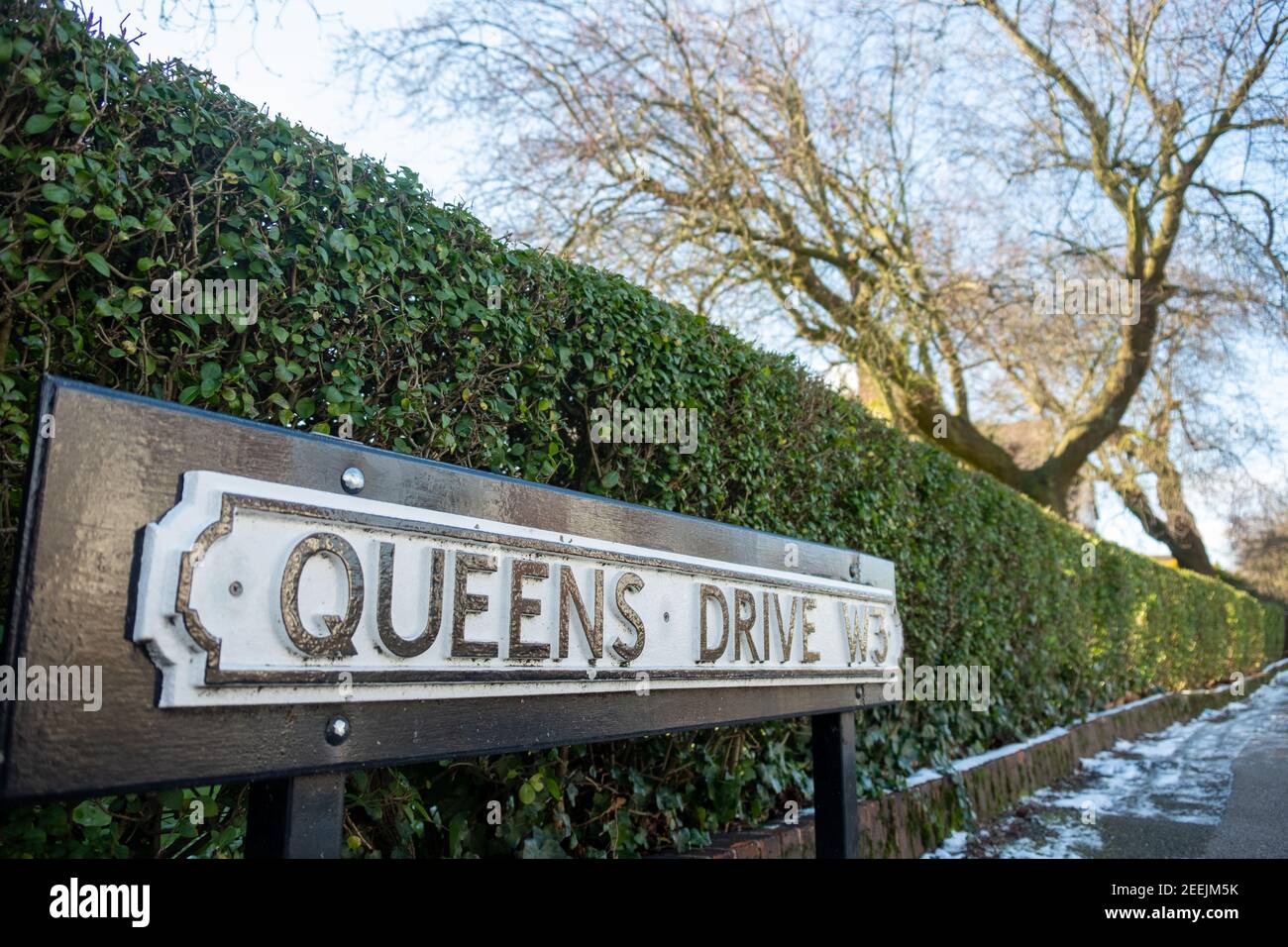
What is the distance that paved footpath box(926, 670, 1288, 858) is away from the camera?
4.61m

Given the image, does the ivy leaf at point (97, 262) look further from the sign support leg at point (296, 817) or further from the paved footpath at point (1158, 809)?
the paved footpath at point (1158, 809)

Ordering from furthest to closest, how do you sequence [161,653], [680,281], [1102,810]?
1. [680,281]
2. [1102,810]
3. [161,653]

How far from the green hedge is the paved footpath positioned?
4.00 feet

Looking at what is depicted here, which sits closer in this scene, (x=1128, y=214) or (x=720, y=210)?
(x=720, y=210)

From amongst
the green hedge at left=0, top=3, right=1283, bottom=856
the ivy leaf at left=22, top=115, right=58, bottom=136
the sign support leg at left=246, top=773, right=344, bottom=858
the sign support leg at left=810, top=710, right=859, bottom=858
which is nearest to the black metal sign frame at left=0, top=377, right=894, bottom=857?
the sign support leg at left=246, top=773, right=344, bottom=858

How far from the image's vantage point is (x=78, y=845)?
1.78m

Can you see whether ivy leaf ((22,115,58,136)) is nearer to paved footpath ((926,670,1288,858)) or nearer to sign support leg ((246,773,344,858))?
sign support leg ((246,773,344,858))

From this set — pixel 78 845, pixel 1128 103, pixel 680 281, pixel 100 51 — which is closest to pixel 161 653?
pixel 78 845

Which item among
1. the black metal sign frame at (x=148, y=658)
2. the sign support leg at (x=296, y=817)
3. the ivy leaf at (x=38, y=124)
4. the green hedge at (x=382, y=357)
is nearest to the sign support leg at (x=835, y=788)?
the green hedge at (x=382, y=357)

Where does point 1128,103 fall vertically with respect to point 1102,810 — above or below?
above

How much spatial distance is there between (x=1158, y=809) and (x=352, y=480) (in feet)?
20.3

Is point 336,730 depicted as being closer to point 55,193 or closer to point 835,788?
point 55,193
